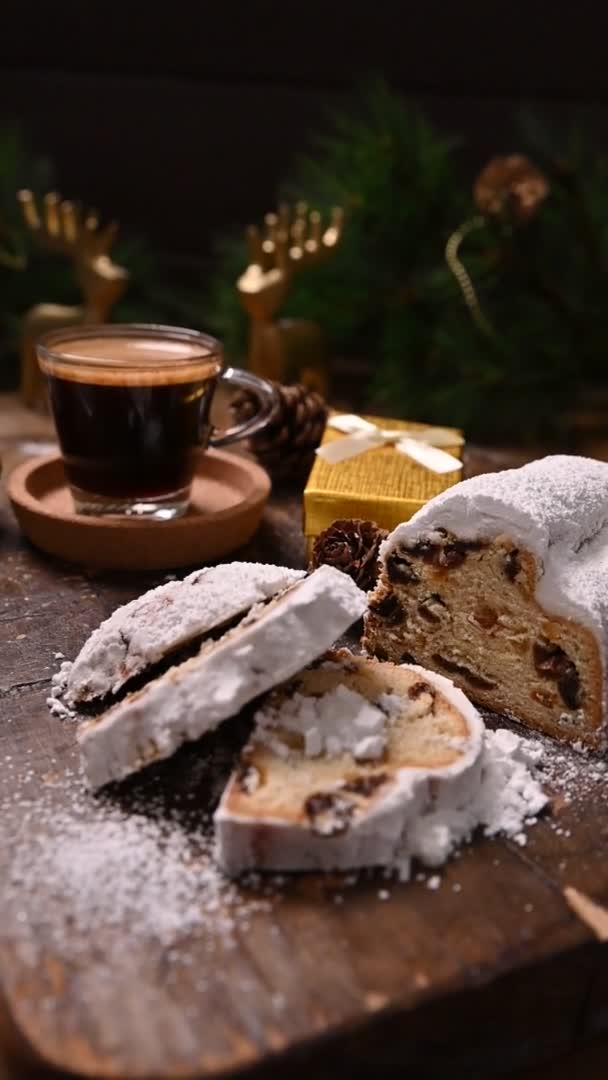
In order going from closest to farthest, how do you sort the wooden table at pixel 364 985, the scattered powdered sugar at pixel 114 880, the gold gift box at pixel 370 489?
the wooden table at pixel 364 985 < the scattered powdered sugar at pixel 114 880 < the gold gift box at pixel 370 489

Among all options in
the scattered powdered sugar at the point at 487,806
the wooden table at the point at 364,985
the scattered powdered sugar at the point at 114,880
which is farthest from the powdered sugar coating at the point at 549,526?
the scattered powdered sugar at the point at 114,880

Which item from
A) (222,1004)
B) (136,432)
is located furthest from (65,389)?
(222,1004)

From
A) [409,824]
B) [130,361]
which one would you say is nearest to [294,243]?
[130,361]

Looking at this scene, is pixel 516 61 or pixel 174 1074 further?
pixel 516 61

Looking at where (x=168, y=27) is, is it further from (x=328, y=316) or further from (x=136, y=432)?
(x=136, y=432)

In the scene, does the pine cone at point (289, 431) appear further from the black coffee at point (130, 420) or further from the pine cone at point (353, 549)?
the pine cone at point (353, 549)
